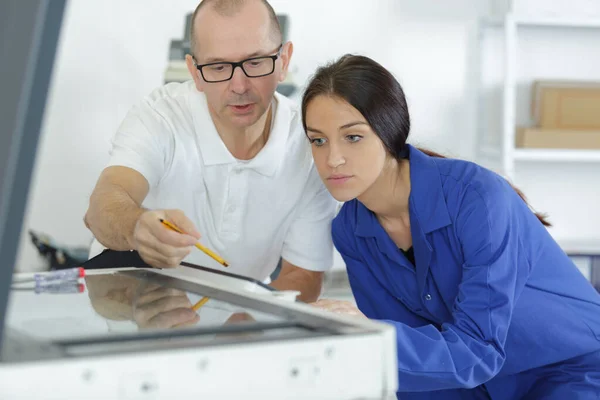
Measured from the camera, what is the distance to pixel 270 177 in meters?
1.82

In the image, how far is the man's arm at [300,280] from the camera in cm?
183

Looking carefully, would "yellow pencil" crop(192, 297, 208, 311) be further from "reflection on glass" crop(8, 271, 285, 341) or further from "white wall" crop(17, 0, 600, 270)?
"white wall" crop(17, 0, 600, 270)

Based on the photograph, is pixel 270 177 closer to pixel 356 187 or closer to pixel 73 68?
pixel 356 187

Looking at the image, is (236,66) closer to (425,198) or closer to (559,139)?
(425,198)

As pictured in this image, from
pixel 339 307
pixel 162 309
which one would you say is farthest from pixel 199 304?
pixel 339 307

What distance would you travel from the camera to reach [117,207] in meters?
1.49

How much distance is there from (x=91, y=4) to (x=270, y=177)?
72.9 inches

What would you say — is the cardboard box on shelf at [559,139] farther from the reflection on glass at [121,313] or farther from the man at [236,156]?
the reflection on glass at [121,313]

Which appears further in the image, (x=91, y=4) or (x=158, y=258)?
(x=91, y=4)

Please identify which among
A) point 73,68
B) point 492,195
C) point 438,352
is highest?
point 73,68

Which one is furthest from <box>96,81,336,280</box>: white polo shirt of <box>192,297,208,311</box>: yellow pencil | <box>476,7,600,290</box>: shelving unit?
<box>476,7,600,290</box>: shelving unit

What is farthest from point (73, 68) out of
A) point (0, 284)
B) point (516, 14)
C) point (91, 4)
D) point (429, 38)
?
point (0, 284)

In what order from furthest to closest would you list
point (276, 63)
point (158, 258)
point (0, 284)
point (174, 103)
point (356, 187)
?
point (174, 103), point (276, 63), point (356, 187), point (158, 258), point (0, 284)

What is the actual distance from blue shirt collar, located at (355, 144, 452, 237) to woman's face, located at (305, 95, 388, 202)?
0.07 meters
